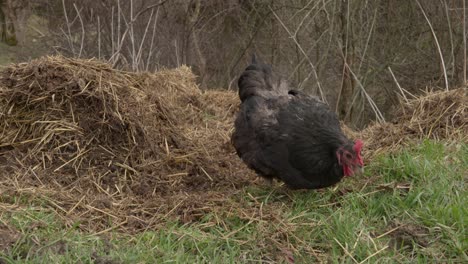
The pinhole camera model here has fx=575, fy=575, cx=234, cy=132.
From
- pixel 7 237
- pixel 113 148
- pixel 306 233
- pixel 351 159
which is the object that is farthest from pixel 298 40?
pixel 7 237

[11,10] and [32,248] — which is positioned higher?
[32,248]

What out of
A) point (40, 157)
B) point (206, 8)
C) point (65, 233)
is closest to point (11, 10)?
point (206, 8)

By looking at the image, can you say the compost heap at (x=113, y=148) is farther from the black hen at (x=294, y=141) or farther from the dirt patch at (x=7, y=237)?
the dirt patch at (x=7, y=237)

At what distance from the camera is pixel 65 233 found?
12.2 feet

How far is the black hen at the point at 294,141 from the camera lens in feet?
14.9

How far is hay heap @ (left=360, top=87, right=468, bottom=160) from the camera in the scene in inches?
229

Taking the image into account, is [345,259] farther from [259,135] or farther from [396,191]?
[259,135]

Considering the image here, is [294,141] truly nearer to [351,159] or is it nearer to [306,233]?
[351,159]

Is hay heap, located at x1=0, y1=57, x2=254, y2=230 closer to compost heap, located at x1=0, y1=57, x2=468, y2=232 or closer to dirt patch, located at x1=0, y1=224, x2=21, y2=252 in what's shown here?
compost heap, located at x1=0, y1=57, x2=468, y2=232

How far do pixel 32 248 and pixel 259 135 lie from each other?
2293 millimetres

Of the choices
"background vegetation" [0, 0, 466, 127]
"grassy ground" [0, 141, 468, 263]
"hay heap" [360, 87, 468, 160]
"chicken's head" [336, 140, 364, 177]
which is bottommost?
"background vegetation" [0, 0, 466, 127]

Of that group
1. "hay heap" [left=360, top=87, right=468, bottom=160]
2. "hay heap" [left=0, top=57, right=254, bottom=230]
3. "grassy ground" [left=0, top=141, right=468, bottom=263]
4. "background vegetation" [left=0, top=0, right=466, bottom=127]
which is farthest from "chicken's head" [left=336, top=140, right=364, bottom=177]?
"background vegetation" [left=0, top=0, right=466, bottom=127]

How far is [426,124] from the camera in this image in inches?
239

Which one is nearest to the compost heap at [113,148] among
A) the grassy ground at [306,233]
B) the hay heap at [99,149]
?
the hay heap at [99,149]
